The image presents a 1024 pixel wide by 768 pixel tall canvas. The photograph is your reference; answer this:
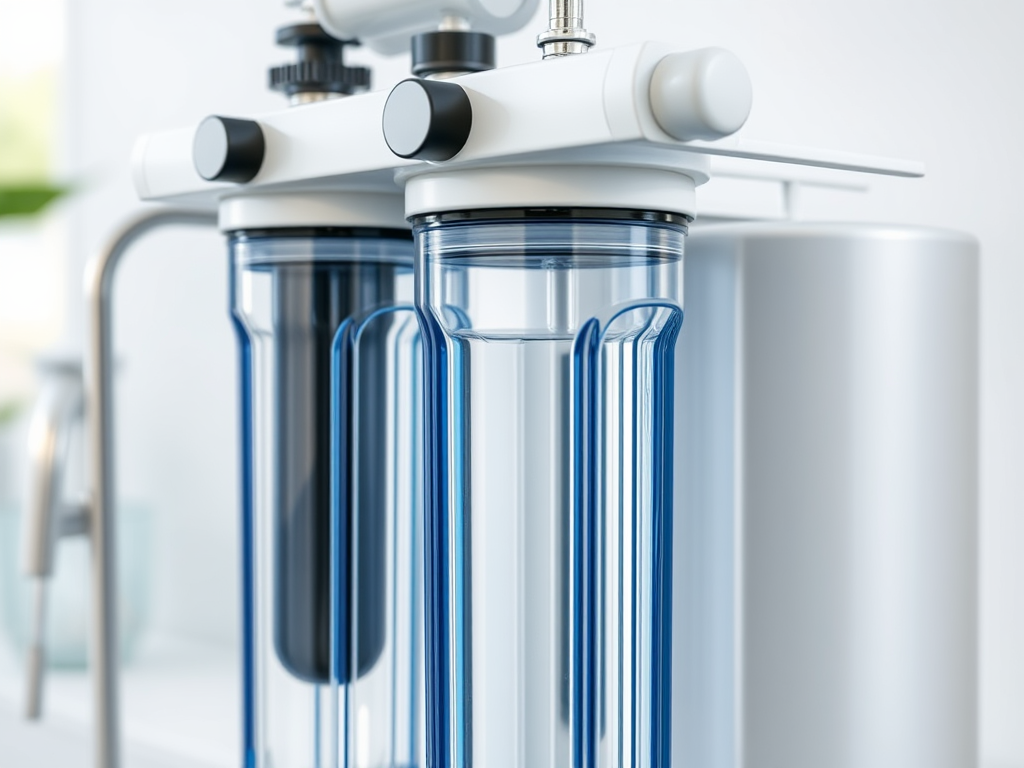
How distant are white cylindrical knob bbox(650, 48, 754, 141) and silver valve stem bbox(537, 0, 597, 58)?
0.06 m

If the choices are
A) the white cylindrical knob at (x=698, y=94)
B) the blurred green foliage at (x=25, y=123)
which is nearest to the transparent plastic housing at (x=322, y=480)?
the white cylindrical knob at (x=698, y=94)

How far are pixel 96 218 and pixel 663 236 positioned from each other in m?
0.83

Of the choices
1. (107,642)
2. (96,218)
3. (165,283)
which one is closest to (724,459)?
(107,642)

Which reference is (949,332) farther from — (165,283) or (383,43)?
(165,283)

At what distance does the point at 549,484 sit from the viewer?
1.18 ft

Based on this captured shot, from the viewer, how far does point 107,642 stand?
1.80 ft

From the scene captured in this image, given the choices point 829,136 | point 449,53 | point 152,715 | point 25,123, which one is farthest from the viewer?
point 25,123

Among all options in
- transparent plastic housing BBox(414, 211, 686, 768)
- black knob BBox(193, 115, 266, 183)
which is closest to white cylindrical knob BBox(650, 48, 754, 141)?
transparent plastic housing BBox(414, 211, 686, 768)

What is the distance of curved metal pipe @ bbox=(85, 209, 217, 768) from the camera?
1.75 feet

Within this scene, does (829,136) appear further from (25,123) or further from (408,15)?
(25,123)

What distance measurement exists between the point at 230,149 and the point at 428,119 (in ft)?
0.34

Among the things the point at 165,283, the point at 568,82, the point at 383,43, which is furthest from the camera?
the point at 165,283

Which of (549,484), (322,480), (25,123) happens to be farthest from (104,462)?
(25,123)

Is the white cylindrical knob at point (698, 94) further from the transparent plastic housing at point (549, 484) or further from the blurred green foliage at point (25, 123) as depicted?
the blurred green foliage at point (25, 123)
